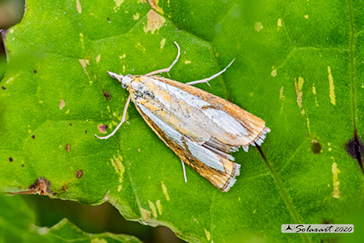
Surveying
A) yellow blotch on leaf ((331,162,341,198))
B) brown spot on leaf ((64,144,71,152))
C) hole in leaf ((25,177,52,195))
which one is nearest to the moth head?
brown spot on leaf ((64,144,71,152))

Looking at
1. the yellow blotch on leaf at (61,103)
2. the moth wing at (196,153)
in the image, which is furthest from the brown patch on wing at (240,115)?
the yellow blotch on leaf at (61,103)

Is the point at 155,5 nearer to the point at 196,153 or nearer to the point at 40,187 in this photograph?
the point at 196,153

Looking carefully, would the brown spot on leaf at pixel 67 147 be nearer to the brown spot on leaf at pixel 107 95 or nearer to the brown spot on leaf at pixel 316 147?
the brown spot on leaf at pixel 107 95

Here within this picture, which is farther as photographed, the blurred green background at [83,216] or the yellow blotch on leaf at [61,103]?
the blurred green background at [83,216]

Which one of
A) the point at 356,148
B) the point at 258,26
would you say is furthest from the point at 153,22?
the point at 356,148

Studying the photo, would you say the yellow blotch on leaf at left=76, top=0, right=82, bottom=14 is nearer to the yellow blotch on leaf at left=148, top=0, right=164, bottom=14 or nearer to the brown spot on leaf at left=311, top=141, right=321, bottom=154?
the yellow blotch on leaf at left=148, top=0, right=164, bottom=14

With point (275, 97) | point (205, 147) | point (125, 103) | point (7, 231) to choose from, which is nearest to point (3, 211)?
point (7, 231)

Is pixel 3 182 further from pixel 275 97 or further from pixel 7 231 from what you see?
pixel 275 97
